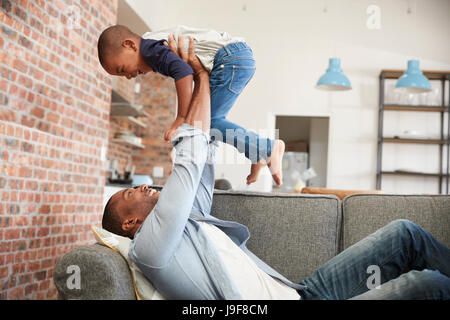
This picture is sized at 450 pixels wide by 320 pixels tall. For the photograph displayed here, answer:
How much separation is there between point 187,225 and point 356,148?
227 inches

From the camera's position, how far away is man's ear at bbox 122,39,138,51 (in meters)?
1.92

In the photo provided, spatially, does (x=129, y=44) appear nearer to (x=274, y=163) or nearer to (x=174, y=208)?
(x=274, y=163)

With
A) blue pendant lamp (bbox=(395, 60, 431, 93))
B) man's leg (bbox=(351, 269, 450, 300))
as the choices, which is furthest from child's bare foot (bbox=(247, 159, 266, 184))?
blue pendant lamp (bbox=(395, 60, 431, 93))

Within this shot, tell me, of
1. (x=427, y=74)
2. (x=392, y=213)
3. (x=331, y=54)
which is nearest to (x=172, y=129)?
(x=392, y=213)

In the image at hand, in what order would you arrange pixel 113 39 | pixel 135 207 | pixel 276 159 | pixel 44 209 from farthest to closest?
pixel 44 209 < pixel 276 159 < pixel 113 39 < pixel 135 207

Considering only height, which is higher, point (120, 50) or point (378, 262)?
point (120, 50)

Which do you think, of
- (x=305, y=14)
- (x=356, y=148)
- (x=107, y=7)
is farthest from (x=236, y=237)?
(x=305, y=14)

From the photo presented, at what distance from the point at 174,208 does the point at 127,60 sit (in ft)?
2.93

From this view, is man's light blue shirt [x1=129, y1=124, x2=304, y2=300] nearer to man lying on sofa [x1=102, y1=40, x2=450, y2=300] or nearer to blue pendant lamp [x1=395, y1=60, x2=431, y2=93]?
man lying on sofa [x1=102, y1=40, x2=450, y2=300]

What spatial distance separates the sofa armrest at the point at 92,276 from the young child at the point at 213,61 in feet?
2.69

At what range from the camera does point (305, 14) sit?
7.07 metres

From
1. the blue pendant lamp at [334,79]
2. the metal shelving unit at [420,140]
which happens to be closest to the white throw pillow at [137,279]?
the blue pendant lamp at [334,79]

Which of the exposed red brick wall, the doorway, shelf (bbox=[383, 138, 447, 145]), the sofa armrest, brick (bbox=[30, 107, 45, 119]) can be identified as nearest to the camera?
the sofa armrest

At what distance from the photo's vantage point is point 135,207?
1.57 meters
